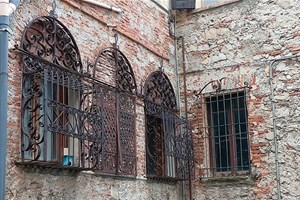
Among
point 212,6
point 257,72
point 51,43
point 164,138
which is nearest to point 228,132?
point 257,72

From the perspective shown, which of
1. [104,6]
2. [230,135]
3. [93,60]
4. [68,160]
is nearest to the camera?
[68,160]

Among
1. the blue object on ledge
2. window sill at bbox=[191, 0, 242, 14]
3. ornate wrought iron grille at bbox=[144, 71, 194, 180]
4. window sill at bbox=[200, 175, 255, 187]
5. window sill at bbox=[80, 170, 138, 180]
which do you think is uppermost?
window sill at bbox=[191, 0, 242, 14]

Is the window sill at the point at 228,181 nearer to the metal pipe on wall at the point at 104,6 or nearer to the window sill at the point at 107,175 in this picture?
the window sill at the point at 107,175

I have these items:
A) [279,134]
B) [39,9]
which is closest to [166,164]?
[279,134]

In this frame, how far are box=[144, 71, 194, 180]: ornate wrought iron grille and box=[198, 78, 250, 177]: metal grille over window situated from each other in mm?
327

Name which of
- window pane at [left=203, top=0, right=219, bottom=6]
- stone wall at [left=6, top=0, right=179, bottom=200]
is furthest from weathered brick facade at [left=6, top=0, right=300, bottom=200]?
window pane at [left=203, top=0, right=219, bottom=6]

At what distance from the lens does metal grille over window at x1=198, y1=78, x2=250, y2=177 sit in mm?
Answer: 7953

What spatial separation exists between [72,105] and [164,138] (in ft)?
6.39

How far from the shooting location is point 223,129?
818 centimetres

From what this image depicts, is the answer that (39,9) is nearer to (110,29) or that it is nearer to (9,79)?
(9,79)

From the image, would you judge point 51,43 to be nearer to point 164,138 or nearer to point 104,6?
point 104,6

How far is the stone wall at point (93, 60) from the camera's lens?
193 inches

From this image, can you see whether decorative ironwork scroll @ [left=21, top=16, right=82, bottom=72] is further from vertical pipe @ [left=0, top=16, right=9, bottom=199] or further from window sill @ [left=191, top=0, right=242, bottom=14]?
window sill @ [left=191, top=0, right=242, bottom=14]

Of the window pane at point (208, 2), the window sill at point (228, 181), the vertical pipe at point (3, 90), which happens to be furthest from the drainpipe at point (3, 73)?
the window pane at point (208, 2)
